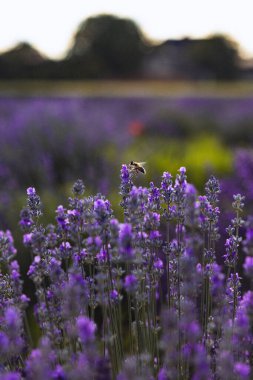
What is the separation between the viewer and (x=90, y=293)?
6.13 ft

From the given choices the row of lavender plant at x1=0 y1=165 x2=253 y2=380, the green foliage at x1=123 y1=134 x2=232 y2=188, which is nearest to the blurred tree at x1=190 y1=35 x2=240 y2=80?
the green foliage at x1=123 y1=134 x2=232 y2=188

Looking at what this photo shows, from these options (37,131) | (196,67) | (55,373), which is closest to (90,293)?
(55,373)

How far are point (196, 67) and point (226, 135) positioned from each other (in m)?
28.8

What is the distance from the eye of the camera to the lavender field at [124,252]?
138 cm

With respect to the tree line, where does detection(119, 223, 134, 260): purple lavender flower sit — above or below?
below

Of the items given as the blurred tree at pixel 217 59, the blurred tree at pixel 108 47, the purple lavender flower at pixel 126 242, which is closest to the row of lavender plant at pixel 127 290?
the purple lavender flower at pixel 126 242

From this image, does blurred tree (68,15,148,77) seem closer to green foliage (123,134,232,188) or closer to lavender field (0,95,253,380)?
lavender field (0,95,253,380)

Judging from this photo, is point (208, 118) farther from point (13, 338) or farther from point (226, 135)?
point (13, 338)

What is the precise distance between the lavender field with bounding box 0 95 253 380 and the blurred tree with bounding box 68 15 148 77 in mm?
21241

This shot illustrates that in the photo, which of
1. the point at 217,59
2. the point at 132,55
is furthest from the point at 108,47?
the point at 217,59

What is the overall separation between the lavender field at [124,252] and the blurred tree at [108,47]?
21241 millimetres

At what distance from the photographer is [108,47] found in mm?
36906

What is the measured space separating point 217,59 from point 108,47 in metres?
7.27

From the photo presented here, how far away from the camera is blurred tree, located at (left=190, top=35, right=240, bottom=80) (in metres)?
36.8
